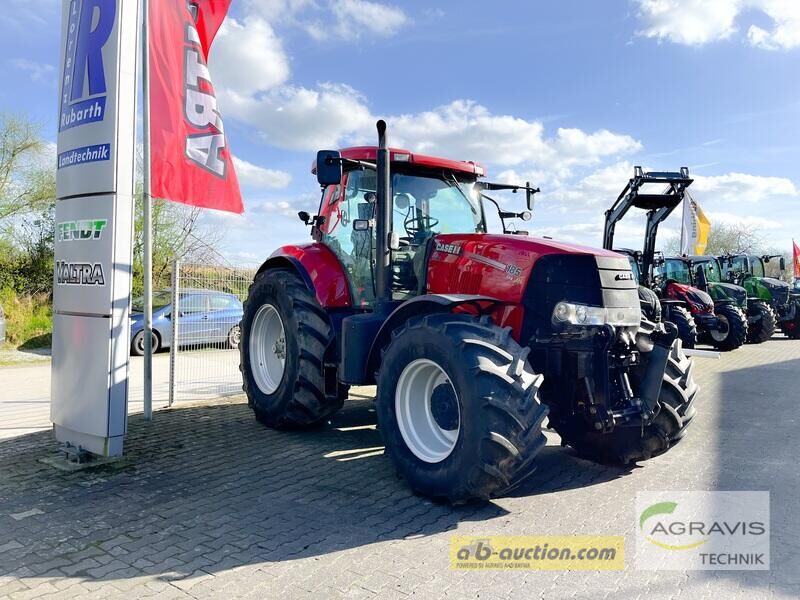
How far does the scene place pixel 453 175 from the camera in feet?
18.4

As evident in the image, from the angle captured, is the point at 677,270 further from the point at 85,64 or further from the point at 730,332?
the point at 85,64

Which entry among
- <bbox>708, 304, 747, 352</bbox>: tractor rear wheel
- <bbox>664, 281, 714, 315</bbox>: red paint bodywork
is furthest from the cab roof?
<bbox>708, 304, 747, 352</bbox>: tractor rear wheel

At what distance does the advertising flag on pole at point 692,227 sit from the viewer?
2086 centimetres

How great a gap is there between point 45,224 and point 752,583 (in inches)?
730

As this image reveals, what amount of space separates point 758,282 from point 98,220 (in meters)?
17.9

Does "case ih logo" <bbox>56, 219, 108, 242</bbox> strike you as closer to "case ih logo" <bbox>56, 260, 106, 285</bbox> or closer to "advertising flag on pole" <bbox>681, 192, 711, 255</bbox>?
"case ih logo" <bbox>56, 260, 106, 285</bbox>

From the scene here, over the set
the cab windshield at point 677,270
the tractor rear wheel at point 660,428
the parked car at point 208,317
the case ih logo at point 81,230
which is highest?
the cab windshield at point 677,270

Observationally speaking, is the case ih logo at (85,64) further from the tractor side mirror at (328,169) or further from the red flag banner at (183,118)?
the tractor side mirror at (328,169)

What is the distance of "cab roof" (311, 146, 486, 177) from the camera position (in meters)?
5.22

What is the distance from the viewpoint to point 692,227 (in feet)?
68.5

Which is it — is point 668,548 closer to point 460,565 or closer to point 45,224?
point 460,565

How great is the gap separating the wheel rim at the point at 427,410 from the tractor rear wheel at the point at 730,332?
1220 cm

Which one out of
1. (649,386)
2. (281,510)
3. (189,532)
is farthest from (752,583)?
(189,532)

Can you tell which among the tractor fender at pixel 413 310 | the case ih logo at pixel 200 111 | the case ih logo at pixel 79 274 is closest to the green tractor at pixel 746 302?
the tractor fender at pixel 413 310
